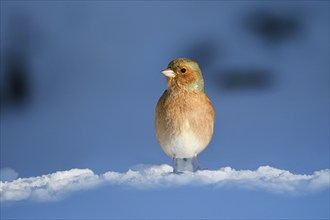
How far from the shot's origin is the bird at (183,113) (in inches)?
255

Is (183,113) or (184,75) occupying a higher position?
(184,75)

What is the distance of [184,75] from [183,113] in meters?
0.32

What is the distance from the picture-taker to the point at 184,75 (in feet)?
21.3

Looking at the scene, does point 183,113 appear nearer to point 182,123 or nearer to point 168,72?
point 182,123

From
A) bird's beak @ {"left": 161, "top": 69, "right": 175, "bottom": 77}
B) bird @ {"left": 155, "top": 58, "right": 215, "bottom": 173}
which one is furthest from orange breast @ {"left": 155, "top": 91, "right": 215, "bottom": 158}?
bird's beak @ {"left": 161, "top": 69, "right": 175, "bottom": 77}

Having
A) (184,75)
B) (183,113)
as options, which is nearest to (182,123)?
(183,113)

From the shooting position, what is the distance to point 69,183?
257 inches

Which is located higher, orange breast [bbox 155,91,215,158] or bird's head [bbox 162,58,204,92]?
bird's head [bbox 162,58,204,92]

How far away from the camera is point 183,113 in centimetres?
651

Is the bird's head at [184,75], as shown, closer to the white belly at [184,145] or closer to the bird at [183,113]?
the bird at [183,113]

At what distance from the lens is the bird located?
255 inches

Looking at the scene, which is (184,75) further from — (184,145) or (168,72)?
(184,145)

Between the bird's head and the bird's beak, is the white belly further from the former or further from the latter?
the bird's beak

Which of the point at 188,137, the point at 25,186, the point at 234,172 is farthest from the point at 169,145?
the point at 25,186
